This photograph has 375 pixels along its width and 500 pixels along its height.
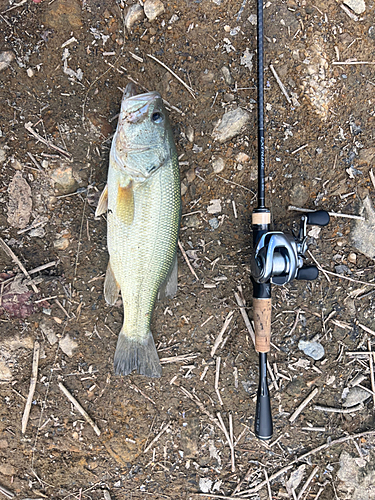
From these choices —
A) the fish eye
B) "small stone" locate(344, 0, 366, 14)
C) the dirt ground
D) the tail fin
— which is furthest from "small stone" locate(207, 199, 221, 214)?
"small stone" locate(344, 0, 366, 14)

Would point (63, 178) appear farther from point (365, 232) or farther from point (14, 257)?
point (365, 232)

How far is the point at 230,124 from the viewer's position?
2414 millimetres

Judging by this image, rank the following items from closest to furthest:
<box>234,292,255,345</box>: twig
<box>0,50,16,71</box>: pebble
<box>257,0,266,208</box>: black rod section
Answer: <box>257,0,266,208</box>: black rod section, <box>0,50,16,71</box>: pebble, <box>234,292,255,345</box>: twig

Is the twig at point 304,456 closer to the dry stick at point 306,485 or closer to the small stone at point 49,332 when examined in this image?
the dry stick at point 306,485

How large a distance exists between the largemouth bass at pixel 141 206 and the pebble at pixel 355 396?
1614 mm

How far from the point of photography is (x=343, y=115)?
2.46m

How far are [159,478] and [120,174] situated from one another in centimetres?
225

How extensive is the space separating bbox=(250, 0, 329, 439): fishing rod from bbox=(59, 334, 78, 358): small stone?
1.32m

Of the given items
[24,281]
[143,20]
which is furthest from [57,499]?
[143,20]

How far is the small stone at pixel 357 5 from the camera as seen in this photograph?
2.40m

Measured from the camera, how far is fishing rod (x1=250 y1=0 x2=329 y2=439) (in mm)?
2047

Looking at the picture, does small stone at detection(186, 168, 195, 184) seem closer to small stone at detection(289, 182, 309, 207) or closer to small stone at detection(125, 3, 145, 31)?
small stone at detection(289, 182, 309, 207)

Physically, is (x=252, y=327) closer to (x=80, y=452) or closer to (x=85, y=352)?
(x=85, y=352)

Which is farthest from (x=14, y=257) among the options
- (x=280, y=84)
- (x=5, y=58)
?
(x=280, y=84)
